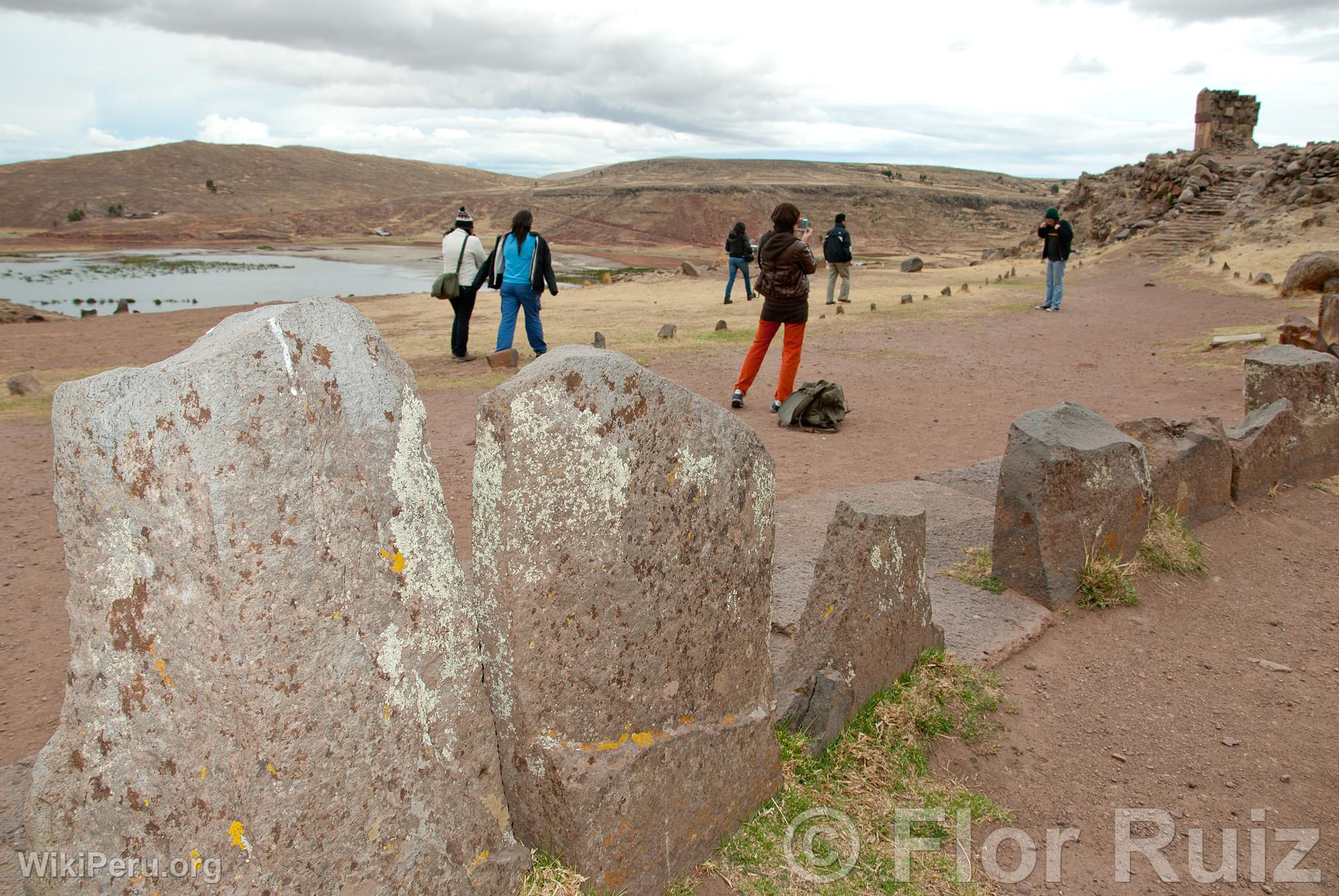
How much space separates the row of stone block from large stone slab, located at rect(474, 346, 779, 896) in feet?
8.58

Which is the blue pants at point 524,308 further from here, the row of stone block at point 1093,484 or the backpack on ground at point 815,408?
the row of stone block at point 1093,484

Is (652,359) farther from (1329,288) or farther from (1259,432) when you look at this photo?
(1329,288)

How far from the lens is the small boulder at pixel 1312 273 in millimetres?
14875

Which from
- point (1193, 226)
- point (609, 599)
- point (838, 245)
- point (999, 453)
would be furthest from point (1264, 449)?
point (1193, 226)

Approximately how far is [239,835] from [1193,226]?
102 feet

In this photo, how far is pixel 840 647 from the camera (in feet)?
11.4

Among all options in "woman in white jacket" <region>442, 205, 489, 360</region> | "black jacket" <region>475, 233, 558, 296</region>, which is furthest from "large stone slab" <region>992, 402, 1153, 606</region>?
"woman in white jacket" <region>442, 205, 489, 360</region>

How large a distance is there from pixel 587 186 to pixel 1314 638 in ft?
220

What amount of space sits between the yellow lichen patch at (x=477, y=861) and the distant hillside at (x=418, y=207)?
47.5 metres

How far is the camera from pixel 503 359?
11047 millimetres

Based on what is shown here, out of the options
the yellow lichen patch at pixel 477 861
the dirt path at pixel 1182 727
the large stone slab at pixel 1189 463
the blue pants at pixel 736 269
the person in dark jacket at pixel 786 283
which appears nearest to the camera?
the yellow lichen patch at pixel 477 861

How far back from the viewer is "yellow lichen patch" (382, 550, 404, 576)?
2.01 meters

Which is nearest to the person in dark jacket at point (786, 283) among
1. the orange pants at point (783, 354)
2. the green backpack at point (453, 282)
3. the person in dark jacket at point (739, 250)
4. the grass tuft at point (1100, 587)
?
the orange pants at point (783, 354)

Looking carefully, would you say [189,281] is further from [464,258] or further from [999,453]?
[999,453]
